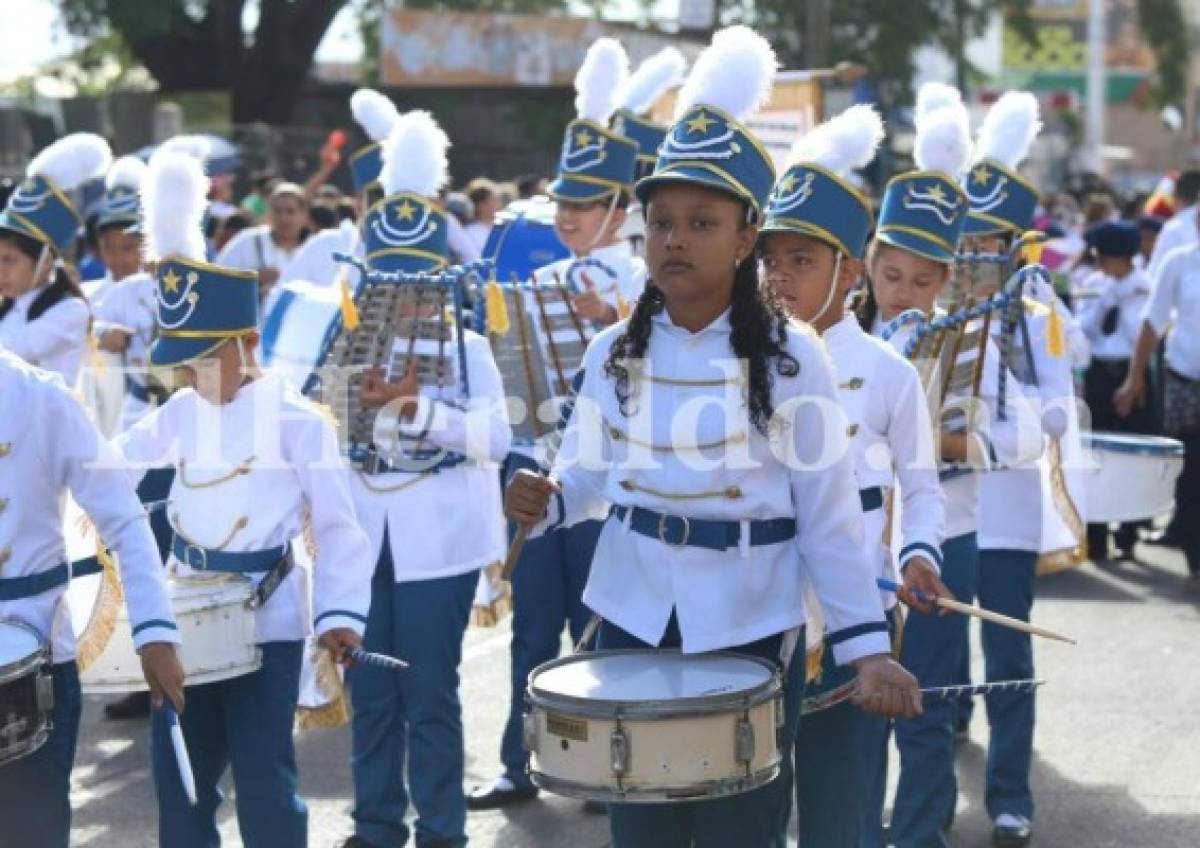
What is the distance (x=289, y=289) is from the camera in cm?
788

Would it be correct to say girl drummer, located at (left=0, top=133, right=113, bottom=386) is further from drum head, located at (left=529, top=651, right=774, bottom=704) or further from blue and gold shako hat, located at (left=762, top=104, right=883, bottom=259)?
drum head, located at (left=529, top=651, right=774, bottom=704)

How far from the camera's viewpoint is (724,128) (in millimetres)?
4668

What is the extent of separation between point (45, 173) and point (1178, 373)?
6861 mm

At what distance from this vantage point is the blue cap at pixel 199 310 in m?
5.88

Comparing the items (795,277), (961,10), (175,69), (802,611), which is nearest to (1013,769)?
(795,277)

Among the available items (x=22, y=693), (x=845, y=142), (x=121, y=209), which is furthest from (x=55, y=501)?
(x=121, y=209)

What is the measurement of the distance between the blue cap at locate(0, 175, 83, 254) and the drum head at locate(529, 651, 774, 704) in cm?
440

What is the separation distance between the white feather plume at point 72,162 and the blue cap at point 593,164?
69.3 inches

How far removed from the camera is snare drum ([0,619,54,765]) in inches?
180

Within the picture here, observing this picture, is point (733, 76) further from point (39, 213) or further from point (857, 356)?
point (39, 213)

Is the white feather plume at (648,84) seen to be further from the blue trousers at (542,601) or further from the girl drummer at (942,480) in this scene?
the girl drummer at (942,480)

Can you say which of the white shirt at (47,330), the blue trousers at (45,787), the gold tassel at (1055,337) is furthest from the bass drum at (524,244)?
the blue trousers at (45,787)

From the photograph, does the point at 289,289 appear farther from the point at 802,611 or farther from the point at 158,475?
the point at 802,611

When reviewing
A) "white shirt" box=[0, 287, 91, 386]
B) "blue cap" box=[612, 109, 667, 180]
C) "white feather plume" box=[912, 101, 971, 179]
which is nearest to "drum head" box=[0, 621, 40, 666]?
"white feather plume" box=[912, 101, 971, 179]
